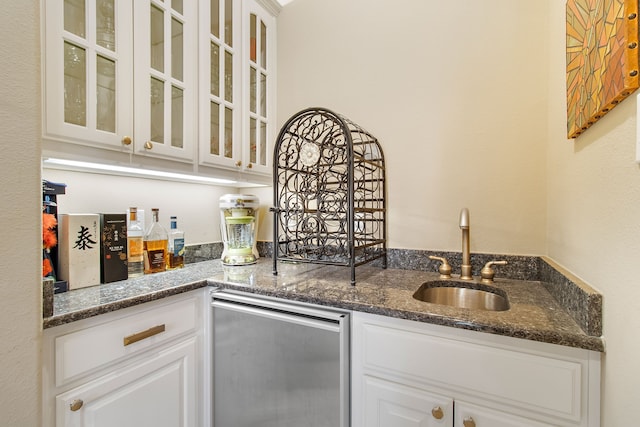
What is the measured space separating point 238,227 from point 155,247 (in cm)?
47

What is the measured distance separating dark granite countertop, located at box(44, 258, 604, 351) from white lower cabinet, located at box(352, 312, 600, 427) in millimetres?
41

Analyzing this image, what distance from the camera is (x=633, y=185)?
603 mm

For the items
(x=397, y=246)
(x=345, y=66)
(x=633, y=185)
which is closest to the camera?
(x=633, y=185)

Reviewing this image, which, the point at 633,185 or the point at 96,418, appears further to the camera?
the point at 96,418

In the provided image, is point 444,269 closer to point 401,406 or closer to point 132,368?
point 401,406

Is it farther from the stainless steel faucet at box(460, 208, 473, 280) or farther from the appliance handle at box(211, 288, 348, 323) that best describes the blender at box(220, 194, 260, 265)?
the stainless steel faucet at box(460, 208, 473, 280)

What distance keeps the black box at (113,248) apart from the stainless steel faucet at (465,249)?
59.4 inches

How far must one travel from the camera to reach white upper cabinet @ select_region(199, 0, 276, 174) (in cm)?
151

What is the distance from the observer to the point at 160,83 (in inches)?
51.3

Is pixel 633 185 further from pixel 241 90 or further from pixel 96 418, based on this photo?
pixel 241 90

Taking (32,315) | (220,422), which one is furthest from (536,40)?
(220,422)

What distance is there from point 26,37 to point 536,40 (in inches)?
72.4

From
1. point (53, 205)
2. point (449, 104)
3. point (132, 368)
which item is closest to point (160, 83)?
point (53, 205)

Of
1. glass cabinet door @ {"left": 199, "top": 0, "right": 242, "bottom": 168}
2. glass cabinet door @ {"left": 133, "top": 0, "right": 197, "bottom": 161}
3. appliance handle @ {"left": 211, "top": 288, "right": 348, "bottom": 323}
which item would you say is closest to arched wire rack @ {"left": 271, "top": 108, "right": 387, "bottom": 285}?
appliance handle @ {"left": 211, "top": 288, "right": 348, "bottom": 323}
